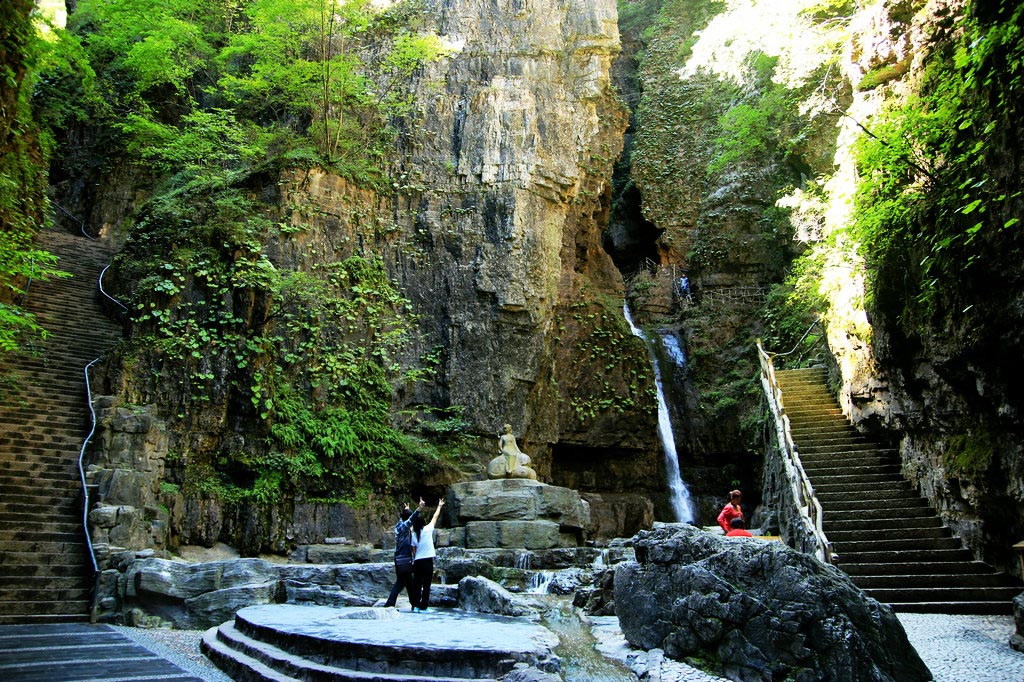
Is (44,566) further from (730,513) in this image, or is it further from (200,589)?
(730,513)

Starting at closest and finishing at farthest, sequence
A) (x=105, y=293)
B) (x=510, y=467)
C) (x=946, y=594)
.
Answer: (x=946, y=594) → (x=510, y=467) → (x=105, y=293)

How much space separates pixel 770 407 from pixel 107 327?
51.2 ft

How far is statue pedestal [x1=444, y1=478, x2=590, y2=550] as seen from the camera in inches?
538

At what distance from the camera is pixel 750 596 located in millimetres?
Result: 5676

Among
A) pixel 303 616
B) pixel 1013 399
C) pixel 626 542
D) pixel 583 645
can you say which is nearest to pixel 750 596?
pixel 583 645

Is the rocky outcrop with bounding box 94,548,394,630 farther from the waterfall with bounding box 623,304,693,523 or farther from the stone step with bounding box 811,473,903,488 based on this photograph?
the waterfall with bounding box 623,304,693,523

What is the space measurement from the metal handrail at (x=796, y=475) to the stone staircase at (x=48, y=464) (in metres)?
9.93

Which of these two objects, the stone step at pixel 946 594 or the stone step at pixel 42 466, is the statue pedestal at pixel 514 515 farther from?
the stone step at pixel 42 466

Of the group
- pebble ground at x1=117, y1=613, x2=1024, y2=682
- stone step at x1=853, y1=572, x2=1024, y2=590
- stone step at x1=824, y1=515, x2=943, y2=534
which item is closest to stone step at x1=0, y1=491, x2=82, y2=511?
pebble ground at x1=117, y1=613, x2=1024, y2=682

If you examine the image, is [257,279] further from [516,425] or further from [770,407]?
[770,407]

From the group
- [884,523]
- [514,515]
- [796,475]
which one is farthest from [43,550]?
[884,523]

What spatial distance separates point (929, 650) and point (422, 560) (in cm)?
536

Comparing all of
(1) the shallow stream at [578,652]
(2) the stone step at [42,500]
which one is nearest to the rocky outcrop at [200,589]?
(2) the stone step at [42,500]

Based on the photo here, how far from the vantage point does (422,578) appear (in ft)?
27.9
